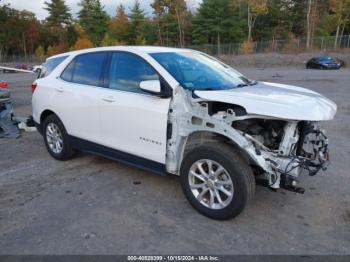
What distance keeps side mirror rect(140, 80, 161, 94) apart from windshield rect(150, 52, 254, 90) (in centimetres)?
28

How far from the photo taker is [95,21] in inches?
2670

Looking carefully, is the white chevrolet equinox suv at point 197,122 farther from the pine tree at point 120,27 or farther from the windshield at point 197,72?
the pine tree at point 120,27

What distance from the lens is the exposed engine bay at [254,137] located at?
3.32 meters

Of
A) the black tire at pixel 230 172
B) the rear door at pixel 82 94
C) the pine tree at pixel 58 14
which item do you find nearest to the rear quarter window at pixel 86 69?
the rear door at pixel 82 94

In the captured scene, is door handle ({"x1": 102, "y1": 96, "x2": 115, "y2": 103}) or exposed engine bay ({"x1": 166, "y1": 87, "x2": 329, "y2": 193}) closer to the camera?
exposed engine bay ({"x1": 166, "y1": 87, "x2": 329, "y2": 193})

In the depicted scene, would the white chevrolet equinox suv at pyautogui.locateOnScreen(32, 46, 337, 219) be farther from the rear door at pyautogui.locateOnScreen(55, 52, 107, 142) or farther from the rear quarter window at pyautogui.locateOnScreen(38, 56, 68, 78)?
the rear quarter window at pyautogui.locateOnScreen(38, 56, 68, 78)

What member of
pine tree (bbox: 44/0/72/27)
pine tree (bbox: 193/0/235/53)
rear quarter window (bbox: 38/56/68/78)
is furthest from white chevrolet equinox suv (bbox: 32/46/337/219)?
pine tree (bbox: 44/0/72/27)

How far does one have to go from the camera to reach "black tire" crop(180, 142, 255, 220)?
3289mm

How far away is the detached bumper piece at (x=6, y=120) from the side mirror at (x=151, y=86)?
4579 mm

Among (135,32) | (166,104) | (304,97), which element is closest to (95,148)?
(166,104)

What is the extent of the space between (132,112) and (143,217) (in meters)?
1.26

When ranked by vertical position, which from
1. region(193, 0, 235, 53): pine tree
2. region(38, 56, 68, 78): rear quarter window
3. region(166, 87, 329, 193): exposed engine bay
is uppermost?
region(193, 0, 235, 53): pine tree

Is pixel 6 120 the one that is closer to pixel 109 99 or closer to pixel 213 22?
pixel 109 99

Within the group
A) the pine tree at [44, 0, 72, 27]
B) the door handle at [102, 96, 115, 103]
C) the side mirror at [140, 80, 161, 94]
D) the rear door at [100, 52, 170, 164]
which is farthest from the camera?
the pine tree at [44, 0, 72, 27]
